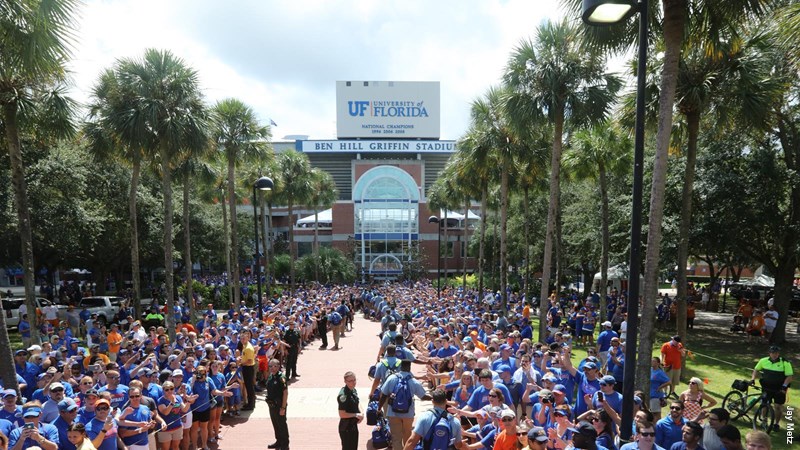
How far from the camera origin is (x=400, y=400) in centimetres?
708

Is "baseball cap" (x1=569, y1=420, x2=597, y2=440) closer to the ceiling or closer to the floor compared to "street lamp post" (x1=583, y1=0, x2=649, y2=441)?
closer to the floor

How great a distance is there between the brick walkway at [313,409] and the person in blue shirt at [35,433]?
3.38 meters

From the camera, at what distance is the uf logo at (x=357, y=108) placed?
271 ft

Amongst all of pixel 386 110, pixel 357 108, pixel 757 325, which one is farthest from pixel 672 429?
pixel 357 108

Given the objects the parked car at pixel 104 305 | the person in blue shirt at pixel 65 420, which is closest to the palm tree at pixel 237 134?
the parked car at pixel 104 305

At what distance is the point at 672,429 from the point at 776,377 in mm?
4466

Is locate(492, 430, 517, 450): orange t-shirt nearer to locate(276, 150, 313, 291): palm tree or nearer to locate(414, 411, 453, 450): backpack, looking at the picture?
locate(414, 411, 453, 450): backpack

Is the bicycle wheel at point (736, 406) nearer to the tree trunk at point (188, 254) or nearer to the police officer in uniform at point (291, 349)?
the police officer in uniform at point (291, 349)

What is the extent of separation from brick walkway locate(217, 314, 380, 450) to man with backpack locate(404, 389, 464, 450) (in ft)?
11.4

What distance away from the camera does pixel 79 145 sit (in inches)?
834

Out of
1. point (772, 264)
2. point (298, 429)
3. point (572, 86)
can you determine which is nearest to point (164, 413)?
point (298, 429)

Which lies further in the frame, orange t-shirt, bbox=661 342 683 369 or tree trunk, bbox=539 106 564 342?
tree trunk, bbox=539 106 564 342

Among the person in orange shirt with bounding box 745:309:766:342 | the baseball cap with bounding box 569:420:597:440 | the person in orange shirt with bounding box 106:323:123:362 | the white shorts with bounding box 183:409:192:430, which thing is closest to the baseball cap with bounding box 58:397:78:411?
the white shorts with bounding box 183:409:192:430

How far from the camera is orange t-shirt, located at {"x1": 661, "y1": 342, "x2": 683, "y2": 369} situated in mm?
10633
